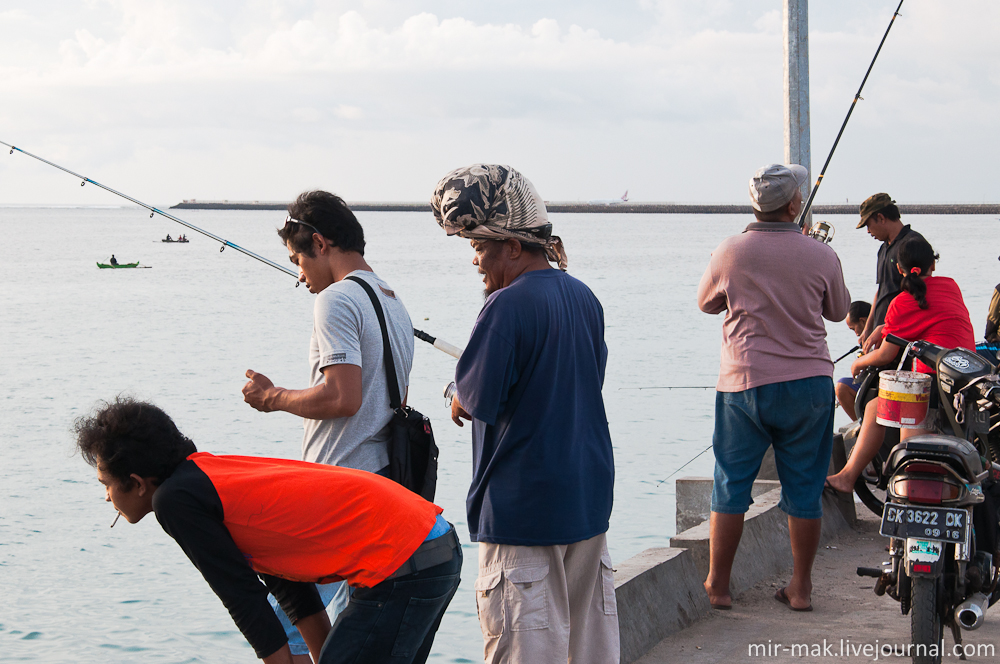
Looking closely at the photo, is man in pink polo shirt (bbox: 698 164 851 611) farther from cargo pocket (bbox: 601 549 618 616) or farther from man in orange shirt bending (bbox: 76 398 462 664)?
man in orange shirt bending (bbox: 76 398 462 664)

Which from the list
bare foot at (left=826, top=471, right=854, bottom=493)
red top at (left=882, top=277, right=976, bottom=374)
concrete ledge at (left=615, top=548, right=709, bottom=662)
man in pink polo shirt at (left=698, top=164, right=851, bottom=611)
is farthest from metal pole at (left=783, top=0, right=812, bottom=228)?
concrete ledge at (left=615, top=548, right=709, bottom=662)

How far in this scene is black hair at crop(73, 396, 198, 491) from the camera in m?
2.44

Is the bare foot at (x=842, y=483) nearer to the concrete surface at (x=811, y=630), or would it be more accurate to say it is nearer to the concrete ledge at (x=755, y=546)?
the concrete ledge at (x=755, y=546)

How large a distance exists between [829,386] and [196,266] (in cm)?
6044

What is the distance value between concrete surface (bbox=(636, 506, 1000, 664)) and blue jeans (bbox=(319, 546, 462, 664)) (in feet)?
5.42

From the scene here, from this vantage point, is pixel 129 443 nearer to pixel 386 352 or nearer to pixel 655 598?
pixel 386 352

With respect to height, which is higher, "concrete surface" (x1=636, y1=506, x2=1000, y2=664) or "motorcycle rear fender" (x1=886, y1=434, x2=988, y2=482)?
"motorcycle rear fender" (x1=886, y1=434, x2=988, y2=482)

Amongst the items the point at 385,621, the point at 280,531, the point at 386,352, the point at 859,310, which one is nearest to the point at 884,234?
the point at 859,310

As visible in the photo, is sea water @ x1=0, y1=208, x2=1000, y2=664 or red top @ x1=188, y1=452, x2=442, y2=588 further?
sea water @ x1=0, y1=208, x2=1000, y2=664

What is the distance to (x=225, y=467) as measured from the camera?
2.50 metres

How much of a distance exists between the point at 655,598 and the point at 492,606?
181cm

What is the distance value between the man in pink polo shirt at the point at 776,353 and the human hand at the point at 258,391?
6.53 ft

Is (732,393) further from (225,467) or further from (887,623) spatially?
(225,467)

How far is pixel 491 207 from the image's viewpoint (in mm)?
2582
